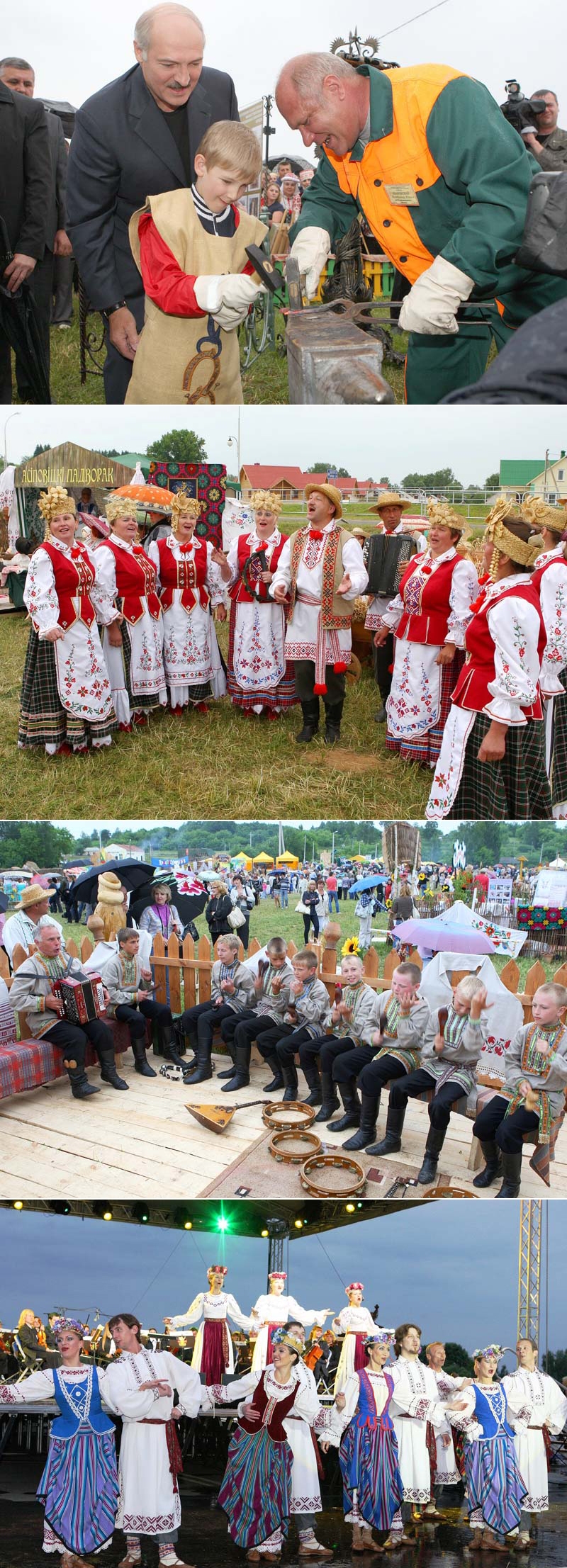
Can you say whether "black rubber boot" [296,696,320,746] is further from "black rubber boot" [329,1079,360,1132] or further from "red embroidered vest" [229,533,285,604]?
"black rubber boot" [329,1079,360,1132]

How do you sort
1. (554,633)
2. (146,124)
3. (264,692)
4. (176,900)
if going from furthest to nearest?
(264,692) < (146,124) < (176,900) < (554,633)

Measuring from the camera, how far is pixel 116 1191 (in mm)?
4508

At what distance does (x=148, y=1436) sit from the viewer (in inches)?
159

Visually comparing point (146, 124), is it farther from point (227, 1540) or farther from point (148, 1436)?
point (227, 1540)

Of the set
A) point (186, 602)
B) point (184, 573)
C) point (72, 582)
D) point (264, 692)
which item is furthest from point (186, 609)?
point (72, 582)

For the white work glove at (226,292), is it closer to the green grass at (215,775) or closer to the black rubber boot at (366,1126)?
the green grass at (215,775)

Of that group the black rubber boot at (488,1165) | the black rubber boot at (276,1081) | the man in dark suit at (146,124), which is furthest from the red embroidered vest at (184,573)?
the black rubber boot at (488,1165)

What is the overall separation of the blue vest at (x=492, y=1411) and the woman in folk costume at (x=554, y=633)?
2.57 m

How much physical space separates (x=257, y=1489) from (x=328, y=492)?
15.7 feet

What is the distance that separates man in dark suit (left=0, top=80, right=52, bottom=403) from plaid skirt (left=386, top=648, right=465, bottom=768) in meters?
3.42

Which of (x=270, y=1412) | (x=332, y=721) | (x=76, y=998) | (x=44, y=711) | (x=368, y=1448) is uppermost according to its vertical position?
(x=44, y=711)

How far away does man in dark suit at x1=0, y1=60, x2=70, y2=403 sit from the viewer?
5926 millimetres

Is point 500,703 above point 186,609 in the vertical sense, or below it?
below

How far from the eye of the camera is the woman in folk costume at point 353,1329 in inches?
197
